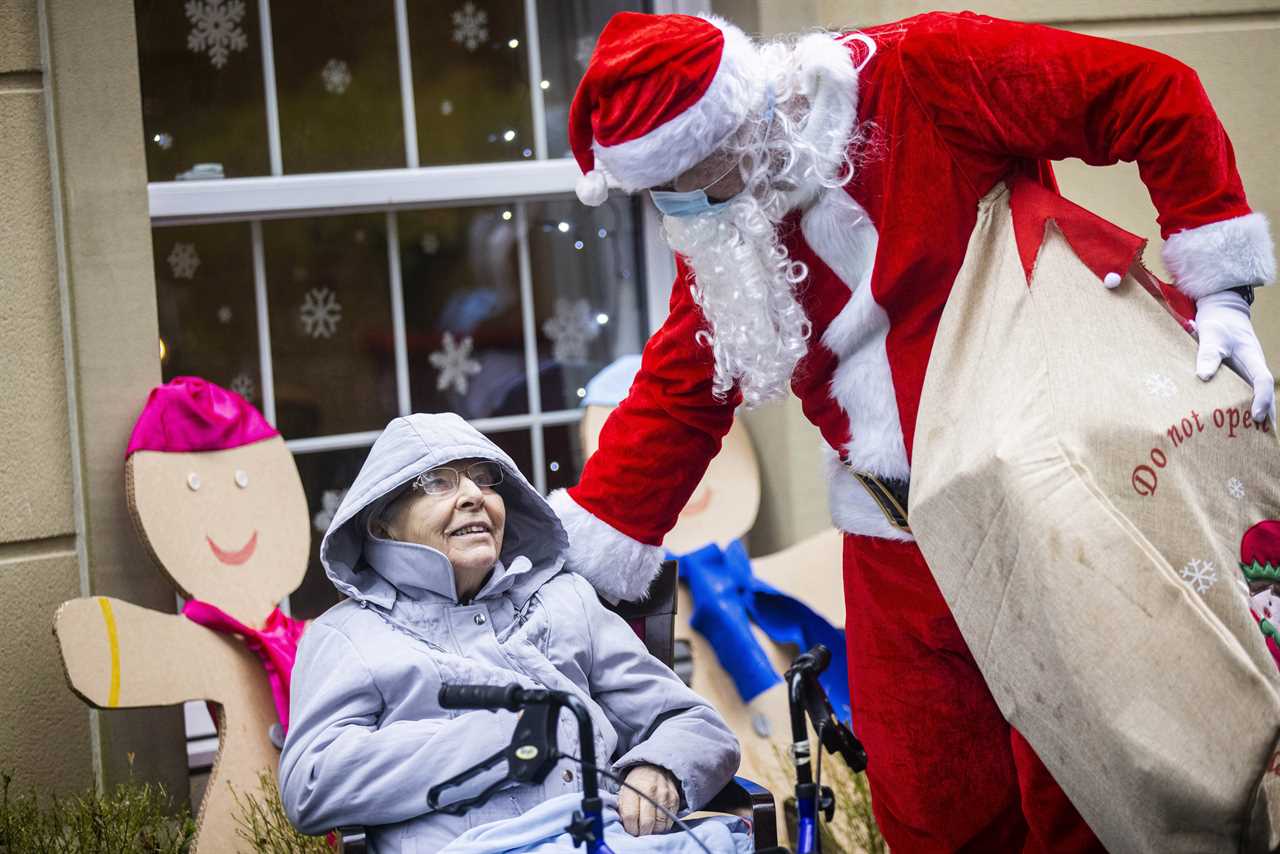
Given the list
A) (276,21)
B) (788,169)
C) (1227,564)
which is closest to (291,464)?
(276,21)

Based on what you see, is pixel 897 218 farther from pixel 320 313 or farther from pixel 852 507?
pixel 320 313

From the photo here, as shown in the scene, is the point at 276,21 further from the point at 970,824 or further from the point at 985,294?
the point at 970,824

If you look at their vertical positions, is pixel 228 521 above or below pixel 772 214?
below

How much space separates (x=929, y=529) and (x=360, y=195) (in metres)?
2.37

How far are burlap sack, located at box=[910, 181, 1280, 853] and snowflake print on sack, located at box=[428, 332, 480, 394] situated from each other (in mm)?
2258

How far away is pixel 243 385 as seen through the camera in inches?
155

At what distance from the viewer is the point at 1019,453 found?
193 cm

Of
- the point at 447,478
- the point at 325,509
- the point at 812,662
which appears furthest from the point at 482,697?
the point at 325,509

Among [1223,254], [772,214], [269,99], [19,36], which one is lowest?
[1223,254]

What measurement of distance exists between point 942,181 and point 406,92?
224 cm

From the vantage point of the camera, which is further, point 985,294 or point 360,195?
point 360,195

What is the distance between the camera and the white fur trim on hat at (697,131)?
2191mm

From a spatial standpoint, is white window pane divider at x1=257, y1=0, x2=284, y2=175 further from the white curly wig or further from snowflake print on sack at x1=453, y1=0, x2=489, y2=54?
the white curly wig

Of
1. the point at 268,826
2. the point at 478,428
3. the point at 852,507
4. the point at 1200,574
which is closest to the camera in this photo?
the point at 1200,574
